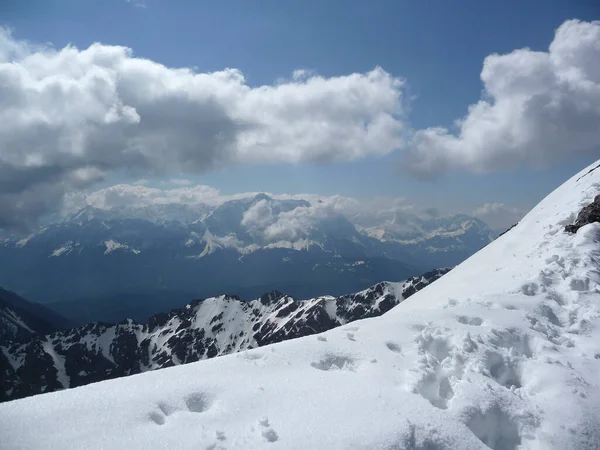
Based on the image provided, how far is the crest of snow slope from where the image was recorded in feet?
25.1

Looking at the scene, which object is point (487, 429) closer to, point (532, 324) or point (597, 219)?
point (532, 324)

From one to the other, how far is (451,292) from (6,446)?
19.6 m

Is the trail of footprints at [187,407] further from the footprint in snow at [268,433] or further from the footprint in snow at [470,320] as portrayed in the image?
the footprint in snow at [470,320]

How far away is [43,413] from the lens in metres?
7.80

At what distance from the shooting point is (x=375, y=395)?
923cm

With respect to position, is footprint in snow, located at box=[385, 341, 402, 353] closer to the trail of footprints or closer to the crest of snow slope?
the crest of snow slope

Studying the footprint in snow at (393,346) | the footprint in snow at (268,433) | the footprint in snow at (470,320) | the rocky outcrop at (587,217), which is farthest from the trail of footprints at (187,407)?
the rocky outcrop at (587,217)

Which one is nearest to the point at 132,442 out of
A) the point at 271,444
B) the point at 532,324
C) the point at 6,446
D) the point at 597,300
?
the point at 6,446

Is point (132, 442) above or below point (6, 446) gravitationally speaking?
below

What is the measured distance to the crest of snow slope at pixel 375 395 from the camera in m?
7.64

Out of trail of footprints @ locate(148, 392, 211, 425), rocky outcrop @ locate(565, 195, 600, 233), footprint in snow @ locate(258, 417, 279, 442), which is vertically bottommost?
footprint in snow @ locate(258, 417, 279, 442)

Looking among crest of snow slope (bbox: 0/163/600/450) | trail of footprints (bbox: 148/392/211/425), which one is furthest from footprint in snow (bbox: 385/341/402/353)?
trail of footprints (bbox: 148/392/211/425)

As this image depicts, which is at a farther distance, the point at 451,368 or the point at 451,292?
the point at 451,292

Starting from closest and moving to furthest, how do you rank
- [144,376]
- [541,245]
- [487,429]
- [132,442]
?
[132,442], [487,429], [144,376], [541,245]
